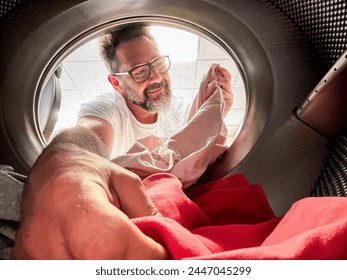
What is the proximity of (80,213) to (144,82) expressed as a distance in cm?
84

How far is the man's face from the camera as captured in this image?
3.68 ft

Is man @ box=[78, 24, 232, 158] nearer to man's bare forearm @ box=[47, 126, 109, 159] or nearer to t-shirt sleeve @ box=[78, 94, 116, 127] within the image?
t-shirt sleeve @ box=[78, 94, 116, 127]

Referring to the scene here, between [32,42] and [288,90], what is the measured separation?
1.51 feet

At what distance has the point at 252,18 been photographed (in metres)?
0.69

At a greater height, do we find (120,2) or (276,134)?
(120,2)

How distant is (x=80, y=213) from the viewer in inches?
14.1

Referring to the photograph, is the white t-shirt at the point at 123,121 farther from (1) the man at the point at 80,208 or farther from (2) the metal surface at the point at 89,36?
(1) the man at the point at 80,208

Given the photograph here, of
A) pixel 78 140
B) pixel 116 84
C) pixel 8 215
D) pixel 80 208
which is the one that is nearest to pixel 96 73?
pixel 116 84

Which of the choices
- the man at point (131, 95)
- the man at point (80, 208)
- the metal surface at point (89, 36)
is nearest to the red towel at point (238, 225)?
the man at point (80, 208)

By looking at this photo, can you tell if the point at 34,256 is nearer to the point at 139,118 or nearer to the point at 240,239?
the point at 240,239

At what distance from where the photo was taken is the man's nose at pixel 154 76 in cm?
114

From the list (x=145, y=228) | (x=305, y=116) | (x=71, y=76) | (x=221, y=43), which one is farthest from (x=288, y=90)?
(x=71, y=76)

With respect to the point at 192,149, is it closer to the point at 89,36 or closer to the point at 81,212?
the point at 89,36

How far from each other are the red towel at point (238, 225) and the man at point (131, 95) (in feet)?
1.26
